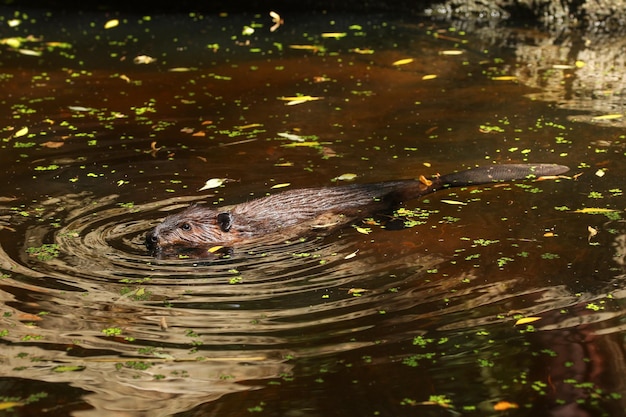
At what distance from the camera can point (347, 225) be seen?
5859 mm

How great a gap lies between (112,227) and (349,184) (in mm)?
1694

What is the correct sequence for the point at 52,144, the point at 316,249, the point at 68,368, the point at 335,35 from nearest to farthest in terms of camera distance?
1. the point at 68,368
2. the point at 316,249
3. the point at 52,144
4. the point at 335,35

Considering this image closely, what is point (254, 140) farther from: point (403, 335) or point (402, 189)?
point (403, 335)

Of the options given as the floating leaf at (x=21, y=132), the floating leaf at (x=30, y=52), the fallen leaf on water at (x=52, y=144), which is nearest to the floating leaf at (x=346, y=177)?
the fallen leaf on water at (x=52, y=144)

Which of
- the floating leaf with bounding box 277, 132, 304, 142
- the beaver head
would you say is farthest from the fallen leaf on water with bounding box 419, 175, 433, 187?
the floating leaf with bounding box 277, 132, 304, 142

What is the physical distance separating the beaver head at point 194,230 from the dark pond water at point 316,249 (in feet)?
0.68

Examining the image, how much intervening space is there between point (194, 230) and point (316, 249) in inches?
31.6

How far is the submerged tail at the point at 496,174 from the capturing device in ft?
20.8

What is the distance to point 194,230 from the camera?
5.64 meters

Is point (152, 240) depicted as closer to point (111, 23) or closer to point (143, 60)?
point (143, 60)

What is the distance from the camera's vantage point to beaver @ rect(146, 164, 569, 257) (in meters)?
5.62

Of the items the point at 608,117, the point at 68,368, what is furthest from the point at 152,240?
the point at 608,117

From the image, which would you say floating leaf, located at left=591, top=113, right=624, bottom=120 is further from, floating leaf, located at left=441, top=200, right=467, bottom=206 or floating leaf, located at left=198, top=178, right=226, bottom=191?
floating leaf, located at left=198, top=178, right=226, bottom=191

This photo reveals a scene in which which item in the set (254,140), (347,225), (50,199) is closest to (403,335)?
(347,225)
